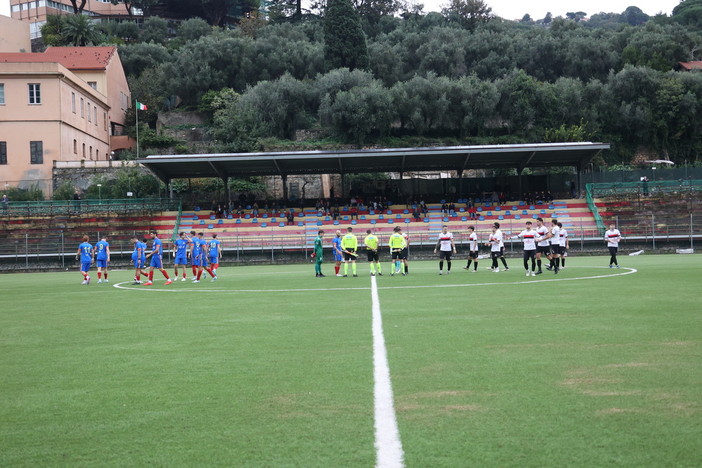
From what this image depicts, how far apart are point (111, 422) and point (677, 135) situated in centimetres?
8281

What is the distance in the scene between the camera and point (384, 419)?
19.0 ft

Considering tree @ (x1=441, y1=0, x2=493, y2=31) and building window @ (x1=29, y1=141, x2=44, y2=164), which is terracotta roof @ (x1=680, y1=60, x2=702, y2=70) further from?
building window @ (x1=29, y1=141, x2=44, y2=164)

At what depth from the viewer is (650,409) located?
582 centimetres

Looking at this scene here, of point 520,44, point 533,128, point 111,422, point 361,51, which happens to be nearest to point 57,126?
point 361,51

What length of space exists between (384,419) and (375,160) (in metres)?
47.1

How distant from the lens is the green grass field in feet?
16.5

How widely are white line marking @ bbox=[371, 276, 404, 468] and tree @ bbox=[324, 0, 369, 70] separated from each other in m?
79.6

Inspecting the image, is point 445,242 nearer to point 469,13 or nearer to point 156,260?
point 156,260

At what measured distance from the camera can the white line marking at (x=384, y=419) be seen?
189 inches

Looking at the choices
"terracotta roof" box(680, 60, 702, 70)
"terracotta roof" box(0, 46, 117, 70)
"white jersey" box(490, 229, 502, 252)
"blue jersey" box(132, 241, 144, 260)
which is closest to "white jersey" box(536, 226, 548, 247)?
"white jersey" box(490, 229, 502, 252)

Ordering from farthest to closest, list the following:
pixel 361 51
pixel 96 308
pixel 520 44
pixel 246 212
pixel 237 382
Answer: pixel 520 44 < pixel 361 51 < pixel 246 212 < pixel 96 308 < pixel 237 382

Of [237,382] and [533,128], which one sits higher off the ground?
[533,128]

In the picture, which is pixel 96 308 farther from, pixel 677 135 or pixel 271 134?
pixel 677 135

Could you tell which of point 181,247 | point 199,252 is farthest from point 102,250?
point 199,252
